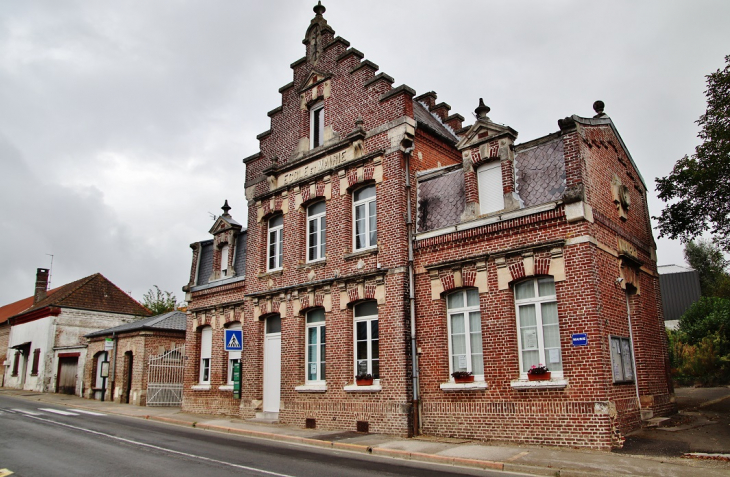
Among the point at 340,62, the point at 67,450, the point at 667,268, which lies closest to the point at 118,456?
the point at 67,450

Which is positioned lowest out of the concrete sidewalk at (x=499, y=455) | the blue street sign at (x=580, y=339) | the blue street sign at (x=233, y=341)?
the concrete sidewalk at (x=499, y=455)

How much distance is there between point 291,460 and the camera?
11.0 metres

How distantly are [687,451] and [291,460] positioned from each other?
7663mm

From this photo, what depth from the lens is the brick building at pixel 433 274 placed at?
487 inches

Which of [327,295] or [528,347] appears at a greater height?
[327,295]

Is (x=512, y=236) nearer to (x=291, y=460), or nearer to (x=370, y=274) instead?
(x=370, y=274)

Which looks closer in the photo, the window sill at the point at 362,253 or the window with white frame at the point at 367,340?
the window with white frame at the point at 367,340

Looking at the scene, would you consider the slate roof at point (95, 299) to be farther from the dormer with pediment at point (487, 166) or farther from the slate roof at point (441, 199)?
the dormer with pediment at point (487, 166)

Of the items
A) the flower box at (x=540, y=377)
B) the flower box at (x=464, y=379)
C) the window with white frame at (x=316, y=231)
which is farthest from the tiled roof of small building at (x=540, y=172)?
the window with white frame at (x=316, y=231)

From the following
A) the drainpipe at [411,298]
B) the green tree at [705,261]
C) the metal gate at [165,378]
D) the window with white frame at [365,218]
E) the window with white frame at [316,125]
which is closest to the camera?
the drainpipe at [411,298]

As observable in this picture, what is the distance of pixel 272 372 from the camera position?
18562mm

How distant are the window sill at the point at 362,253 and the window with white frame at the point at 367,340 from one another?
138 cm

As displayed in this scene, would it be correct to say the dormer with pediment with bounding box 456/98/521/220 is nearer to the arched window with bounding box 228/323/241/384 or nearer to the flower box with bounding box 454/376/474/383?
the flower box with bounding box 454/376/474/383

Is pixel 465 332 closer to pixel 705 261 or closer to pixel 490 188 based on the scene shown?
pixel 490 188
